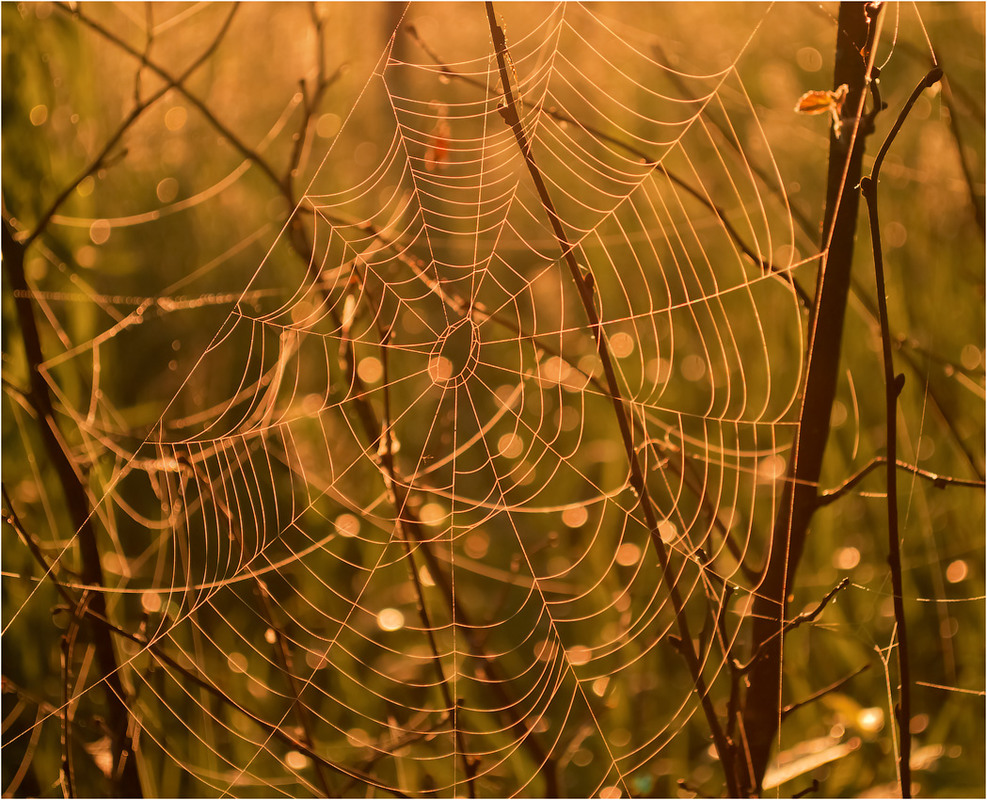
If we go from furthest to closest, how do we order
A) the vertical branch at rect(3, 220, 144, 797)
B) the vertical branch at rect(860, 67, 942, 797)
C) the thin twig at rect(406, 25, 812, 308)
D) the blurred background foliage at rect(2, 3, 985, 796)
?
1. the blurred background foliage at rect(2, 3, 985, 796)
2. the vertical branch at rect(3, 220, 144, 797)
3. the thin twig at rect(406, 25, 812, 308)
4. the vertical branch at rect(860, 67, 942, 797)

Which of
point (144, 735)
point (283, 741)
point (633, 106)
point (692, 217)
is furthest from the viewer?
point (633, 106)

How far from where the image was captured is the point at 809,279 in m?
2.08

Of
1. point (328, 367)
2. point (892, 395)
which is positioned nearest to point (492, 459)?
point (328, 367)

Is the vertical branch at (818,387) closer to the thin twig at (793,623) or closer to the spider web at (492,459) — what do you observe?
the thin twig at (793,623)

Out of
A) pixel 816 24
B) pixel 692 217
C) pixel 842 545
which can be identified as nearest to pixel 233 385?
pixel 692 217

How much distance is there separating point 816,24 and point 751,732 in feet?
8.20

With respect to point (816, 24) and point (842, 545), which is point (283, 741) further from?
point (816, 24)

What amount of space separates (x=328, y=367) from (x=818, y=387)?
0.66 m

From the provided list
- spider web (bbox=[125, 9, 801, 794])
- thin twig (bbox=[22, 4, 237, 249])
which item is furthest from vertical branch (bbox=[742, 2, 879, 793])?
thin twig (bbox=[22, 4, 237, 249])

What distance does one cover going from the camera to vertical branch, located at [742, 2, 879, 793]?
2.54ft

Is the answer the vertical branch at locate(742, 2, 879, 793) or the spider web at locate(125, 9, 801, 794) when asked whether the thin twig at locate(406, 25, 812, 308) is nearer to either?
the vertical branch at locate(742, 2, 879, 793)

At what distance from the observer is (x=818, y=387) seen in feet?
2.64

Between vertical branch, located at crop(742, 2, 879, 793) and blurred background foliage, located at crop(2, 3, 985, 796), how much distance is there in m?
0.07

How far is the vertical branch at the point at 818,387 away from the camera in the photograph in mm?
775
